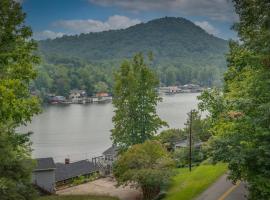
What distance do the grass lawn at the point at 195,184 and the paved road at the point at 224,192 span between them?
1.85ft

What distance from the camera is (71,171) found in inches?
1718

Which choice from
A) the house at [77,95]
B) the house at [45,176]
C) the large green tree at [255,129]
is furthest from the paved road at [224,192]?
the house at [77,95]

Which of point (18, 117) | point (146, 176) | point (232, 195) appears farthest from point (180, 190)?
point (18, 117)

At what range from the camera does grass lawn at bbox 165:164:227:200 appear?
22.6m

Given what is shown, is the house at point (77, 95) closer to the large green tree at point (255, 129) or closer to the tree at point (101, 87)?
the tree at point (101, 87)

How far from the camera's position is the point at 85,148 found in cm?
6425

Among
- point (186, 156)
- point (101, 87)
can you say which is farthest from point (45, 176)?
point (101, 87)

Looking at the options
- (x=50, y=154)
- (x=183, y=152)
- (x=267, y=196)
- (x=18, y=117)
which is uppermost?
(x=18, y=117)

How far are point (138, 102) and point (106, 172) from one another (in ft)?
36.1

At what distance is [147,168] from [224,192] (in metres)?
7.09

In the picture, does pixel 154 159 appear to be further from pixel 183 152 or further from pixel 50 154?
pixel 50 154

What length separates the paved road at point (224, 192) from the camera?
20331 millimetres

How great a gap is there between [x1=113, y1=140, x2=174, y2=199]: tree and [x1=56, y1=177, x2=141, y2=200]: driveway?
3777 millimetres

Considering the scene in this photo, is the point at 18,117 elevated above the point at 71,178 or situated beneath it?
elevated above
